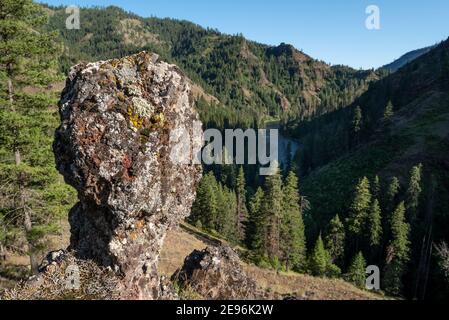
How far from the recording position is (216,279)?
11.4 metres

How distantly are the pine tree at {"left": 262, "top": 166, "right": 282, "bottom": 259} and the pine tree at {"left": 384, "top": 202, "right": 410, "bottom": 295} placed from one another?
14.9m

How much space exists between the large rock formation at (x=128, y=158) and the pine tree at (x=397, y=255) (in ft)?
161

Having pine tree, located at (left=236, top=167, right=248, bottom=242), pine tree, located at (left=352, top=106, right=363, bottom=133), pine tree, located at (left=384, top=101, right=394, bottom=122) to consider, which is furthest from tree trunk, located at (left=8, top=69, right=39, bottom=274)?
pine tree, located at (left=352, top=106, right=363, bottom=133)

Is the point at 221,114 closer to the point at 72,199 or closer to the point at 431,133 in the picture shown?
the point at 431,133

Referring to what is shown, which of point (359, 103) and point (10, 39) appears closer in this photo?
point (10, 39)

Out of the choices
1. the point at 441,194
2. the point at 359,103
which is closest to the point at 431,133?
the point at 441,194

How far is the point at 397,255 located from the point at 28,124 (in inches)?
1941

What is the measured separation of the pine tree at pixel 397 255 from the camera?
50281mm

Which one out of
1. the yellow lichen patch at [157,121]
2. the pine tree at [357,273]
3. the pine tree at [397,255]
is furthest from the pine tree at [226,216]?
the yellow lichen patch at [157,121]

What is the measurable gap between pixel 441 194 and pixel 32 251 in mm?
69094

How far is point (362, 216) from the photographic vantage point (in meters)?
57.8

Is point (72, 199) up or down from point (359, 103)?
down

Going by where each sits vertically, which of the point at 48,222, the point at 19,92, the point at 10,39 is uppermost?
the point at 10,39
